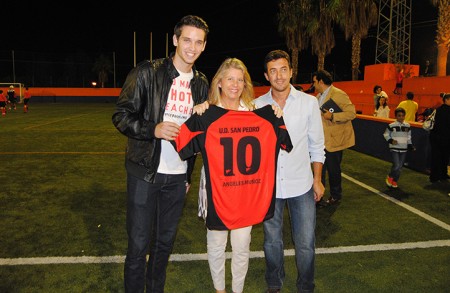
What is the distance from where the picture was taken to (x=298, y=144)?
128 inches

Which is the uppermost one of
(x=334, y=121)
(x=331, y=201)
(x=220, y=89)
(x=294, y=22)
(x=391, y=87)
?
(x=294, y=22)

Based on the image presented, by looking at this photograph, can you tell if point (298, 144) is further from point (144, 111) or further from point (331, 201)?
point (331, 201)

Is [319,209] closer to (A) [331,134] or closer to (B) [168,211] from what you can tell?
(A) [331,134]

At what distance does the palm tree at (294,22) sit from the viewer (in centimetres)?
2803

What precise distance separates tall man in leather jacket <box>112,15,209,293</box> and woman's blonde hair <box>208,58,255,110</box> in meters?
0.09

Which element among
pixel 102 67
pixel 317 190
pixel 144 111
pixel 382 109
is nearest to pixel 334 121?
pixel 317 190

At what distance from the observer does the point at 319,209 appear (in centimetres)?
609

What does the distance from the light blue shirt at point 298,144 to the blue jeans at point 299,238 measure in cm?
10

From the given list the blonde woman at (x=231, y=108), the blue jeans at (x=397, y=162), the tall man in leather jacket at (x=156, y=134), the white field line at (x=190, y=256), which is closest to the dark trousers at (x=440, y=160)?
the blue jeans at (x=397, y=162)

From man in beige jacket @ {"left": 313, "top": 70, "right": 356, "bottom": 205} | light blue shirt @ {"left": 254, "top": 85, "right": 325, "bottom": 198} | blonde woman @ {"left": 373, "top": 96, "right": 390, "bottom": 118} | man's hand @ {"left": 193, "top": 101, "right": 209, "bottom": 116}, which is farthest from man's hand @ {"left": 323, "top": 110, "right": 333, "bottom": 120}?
blonde woman @ {"left": 373, "top": 96, "right": 390, "bottom": 118}

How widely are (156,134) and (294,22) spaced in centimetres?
2835

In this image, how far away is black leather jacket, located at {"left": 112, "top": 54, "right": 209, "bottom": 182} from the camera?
9.06ft

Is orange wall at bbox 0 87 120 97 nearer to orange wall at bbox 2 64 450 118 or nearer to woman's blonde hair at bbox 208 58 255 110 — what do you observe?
orange wall at bbox 2 64 450 118

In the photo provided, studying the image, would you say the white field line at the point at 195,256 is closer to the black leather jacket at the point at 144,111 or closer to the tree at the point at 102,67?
the black leather jacket at the point at 144,111
